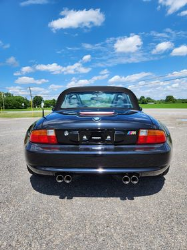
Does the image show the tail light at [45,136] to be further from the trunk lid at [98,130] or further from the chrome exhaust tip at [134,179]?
the chrome exhaust tip at [134,179]

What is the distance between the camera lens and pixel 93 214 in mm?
2234

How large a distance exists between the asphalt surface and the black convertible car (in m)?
0.39

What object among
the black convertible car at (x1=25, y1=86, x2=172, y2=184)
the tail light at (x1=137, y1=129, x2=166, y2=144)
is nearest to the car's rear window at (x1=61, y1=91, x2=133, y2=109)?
the black convertible car at (x1=25, y1=86, x2=172, y2=184)

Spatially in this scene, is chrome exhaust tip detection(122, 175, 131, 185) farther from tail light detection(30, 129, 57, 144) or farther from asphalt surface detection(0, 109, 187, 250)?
tail light detection(30, 129, 57, 144)

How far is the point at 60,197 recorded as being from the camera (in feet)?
8.67

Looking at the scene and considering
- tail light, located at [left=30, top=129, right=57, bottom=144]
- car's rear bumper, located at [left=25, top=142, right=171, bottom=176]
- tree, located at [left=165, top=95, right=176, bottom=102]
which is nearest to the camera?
car's rear bumper, located at [left=25, top=142, right=171, bottom=176]

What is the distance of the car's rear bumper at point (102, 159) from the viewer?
2266mm

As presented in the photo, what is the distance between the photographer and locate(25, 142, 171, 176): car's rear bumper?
7.43 feet

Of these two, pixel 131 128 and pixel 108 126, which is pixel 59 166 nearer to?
pixel 108 126

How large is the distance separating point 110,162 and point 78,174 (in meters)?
0.41

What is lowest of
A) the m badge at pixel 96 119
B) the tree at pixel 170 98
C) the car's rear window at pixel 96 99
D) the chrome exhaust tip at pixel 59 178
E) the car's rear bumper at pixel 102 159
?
the chrome exhaust tip at pixel 59 178

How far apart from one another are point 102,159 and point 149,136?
2.06 feet

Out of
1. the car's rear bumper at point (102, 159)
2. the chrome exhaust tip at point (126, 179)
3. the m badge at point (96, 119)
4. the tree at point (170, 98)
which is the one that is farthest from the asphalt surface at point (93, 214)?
the tree at point (170, 98)

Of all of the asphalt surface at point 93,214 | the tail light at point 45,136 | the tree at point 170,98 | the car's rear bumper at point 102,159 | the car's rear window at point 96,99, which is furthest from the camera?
the tree at point 170,98
